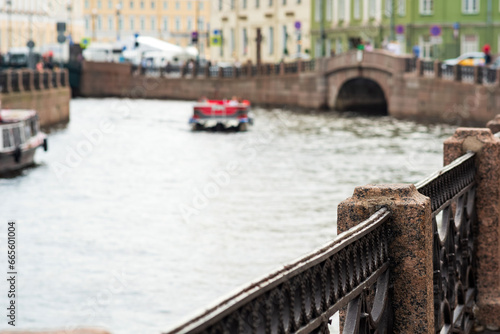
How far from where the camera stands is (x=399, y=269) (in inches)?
172

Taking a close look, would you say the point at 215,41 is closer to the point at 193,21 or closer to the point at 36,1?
the point at 36,1

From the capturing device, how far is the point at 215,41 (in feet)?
196

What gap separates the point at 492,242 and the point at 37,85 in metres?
32.3

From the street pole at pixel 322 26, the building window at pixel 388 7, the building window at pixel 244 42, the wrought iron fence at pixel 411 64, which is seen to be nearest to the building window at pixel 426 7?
the building window at pixel 388 7

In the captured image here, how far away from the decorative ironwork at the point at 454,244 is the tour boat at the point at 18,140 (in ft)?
61.1

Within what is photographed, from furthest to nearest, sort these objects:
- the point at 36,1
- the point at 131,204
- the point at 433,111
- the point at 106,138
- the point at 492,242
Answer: the point at 36,1, the point at 433,111, the point at 106,138, the point at 131,204, the point at 492,242

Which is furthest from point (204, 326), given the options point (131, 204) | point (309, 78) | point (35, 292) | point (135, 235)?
point (309, 78)

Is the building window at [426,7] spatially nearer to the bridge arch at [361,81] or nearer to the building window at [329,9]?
the bridge arch at [361,81]

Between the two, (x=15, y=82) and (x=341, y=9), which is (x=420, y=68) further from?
(x=341, y=9)

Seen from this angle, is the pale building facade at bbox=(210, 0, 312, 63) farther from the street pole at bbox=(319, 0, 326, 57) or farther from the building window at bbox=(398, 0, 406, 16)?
the building window at bbox=(398, 0, 406, 16)

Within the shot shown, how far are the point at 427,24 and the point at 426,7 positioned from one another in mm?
992

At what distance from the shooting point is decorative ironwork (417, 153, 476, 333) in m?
5.13

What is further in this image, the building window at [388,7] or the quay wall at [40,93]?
the building window at [388,7]

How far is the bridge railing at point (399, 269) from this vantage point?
A: 3074 mm
